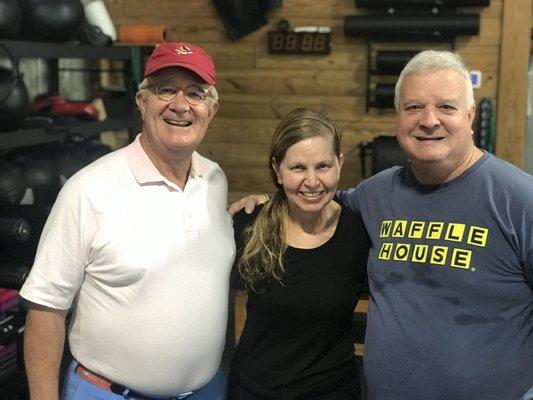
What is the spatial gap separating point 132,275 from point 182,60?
1.76 feet

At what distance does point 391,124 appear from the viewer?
482cm

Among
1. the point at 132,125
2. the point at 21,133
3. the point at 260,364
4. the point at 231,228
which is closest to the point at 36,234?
the point at 21,133

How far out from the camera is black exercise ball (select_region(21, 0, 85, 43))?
11.5ft

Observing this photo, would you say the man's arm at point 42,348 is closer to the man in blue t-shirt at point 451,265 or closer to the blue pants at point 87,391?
the blue pants at point 87,391

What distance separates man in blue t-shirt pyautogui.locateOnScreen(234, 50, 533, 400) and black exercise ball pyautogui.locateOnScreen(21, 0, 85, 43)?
2452 millimetres

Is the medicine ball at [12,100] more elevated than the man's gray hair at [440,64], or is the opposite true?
the man's gray hair at [440,64]

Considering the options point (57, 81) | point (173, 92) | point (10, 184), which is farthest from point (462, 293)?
point (57, 81)

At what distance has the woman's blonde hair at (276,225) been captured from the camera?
1.80 m

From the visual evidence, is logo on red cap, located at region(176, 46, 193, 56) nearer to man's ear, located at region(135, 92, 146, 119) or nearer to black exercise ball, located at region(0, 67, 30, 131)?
man's ear, located at region(135, 92, 146, 119)

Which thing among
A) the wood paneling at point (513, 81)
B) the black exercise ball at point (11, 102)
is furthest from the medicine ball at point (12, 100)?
the wood paneling at point (513, 81)

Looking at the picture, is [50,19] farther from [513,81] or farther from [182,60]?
[513,81]

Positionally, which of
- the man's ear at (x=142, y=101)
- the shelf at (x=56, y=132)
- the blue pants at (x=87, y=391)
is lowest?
the blue pants at (x=87, y=391)

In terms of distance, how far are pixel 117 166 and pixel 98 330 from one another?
1.29ft

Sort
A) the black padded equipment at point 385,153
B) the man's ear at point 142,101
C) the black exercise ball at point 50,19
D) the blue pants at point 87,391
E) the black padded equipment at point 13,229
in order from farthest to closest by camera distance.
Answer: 1. the black padded equipment at point 385,153
2. the black exercise ball at point 50,19
3. the black padded equipment at point 13,229
4. the man's ear at point 142,101
5. the blue pants at point 87,391
